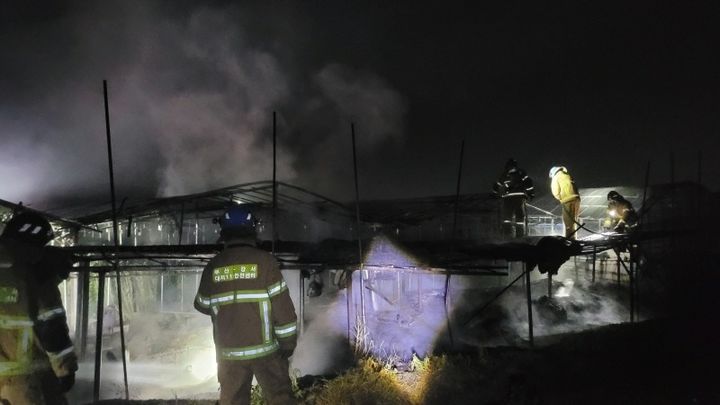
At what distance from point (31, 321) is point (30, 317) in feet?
0.11

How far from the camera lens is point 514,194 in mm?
9992

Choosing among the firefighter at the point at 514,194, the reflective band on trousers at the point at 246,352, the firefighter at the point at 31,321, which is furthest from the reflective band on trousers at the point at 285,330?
the firefighter at the point at 514,194

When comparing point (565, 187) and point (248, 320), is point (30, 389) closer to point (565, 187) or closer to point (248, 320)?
point (248, 320)

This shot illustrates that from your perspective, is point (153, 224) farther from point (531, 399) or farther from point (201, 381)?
point (531, 399)

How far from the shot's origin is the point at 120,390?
37.2ft

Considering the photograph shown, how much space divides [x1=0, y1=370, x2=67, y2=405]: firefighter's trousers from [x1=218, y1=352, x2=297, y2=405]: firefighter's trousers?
4.63 feet

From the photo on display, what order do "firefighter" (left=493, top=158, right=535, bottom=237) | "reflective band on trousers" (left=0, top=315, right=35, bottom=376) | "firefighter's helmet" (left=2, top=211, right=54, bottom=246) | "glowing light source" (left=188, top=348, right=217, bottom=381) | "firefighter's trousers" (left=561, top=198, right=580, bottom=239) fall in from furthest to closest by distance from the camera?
"glowing light source" (left=188, top=348, right=217, bottom=381) → "firefighter" (left=493, top=158, right=535, bottom=237) → "firefighter's trousers" (left=561, top=198, right=580, bottom=239) → "firefighter's helmet" (left=2, top=211, right=54, bottom=246) → "reflective band on trousers" (left=0, top=315, right=35, bottom=376)

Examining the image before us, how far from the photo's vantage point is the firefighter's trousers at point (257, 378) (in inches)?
161

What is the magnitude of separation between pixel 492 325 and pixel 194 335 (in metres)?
9.38

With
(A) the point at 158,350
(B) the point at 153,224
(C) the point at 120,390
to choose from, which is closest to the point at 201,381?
(C) the point at 120,390

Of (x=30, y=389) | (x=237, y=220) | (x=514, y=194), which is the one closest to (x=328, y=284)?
(x=514, y=194)

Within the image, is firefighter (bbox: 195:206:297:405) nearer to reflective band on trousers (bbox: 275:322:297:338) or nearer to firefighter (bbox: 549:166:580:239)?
reflective band on trousers (bbox: 275:322:297:338)

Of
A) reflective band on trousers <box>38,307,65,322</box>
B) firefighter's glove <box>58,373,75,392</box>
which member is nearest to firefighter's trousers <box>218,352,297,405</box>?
firefighter's glove <box>58,373,75,392</box>

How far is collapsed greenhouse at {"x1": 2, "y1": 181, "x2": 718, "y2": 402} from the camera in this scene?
10742 millimetres
